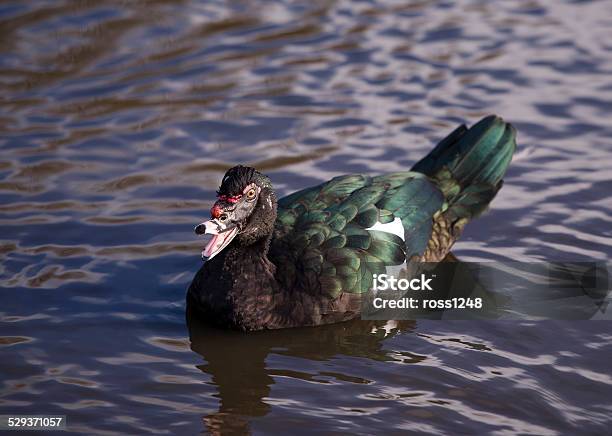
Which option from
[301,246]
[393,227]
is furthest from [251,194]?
[393,227]

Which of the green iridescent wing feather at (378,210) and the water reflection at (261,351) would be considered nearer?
the water reflection at (261,351)

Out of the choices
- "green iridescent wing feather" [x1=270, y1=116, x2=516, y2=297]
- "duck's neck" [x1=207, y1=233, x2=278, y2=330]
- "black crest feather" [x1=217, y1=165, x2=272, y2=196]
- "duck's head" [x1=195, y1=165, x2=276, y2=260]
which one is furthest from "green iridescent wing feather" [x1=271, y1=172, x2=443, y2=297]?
"black crest feather" [x1=217, y1=165, x2=272, y2=196]

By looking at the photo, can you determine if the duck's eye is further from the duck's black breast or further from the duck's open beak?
the duck's black breast

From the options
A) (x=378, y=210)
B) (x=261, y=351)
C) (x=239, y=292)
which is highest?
(x=378, y=210)

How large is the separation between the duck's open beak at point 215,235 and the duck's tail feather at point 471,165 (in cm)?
201

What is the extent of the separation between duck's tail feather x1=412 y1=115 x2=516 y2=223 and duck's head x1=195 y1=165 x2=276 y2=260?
1763 millimetres

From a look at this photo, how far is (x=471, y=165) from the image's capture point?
8672 mm

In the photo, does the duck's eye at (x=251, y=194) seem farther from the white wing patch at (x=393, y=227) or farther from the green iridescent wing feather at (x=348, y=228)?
the white wing patch at (x=393, y=227)

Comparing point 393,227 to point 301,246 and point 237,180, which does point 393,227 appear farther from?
point 237,180

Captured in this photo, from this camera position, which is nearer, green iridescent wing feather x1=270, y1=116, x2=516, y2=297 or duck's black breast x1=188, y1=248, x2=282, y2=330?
duck's black breast x1=188, y1=248, x2=282, y2=330

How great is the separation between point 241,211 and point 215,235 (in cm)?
23

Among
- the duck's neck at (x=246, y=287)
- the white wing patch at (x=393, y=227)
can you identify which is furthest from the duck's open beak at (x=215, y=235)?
the white wing patch at (x=393, y=227)

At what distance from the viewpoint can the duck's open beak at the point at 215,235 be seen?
7023 mm

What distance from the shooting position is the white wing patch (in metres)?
7.78
